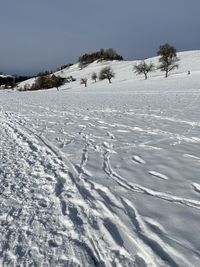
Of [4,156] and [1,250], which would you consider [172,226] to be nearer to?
[1,250]

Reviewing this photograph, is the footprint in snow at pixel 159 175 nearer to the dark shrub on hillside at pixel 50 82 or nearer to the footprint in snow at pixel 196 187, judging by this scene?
the footprint in snow at pixel 196 187

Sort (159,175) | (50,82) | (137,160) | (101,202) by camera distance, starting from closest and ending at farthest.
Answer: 1. (101,202)
2. (159,175)
3. (137,160)
4. (50,82)

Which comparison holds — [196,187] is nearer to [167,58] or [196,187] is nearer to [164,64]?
[164,64]

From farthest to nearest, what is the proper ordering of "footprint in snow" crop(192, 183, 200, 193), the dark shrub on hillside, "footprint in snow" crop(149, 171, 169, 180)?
the dark shrub on hillside < "footprint in snow" crop(149, 171, 169, 180) < "footprint in snow" crop(192, 183, 200, 193)

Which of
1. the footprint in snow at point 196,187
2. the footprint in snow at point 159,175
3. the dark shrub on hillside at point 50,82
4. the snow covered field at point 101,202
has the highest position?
the snow covered field at point 101,202

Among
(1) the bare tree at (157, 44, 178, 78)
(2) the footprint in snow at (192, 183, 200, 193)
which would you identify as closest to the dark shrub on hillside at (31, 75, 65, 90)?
(1) the bare tree at (157, 44, 178, 78)

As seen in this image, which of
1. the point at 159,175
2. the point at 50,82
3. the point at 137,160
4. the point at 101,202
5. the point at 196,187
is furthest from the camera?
the point at 50,82

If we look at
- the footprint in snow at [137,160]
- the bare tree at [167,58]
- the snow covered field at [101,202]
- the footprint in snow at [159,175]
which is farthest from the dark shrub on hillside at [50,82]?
the footprint in snow at [159,175]

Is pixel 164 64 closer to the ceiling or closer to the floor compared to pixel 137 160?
closer to the ceiling

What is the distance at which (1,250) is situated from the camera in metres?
4.05

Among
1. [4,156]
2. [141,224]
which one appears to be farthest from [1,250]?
[4,156]

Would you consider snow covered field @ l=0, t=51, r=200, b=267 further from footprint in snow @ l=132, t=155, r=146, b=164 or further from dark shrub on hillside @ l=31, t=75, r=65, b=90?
dark shrub on hillside @ l=31, t=75, r=65, b=90

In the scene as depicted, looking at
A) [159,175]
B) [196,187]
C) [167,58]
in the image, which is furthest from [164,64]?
[196,187]

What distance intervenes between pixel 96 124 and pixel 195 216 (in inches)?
393
